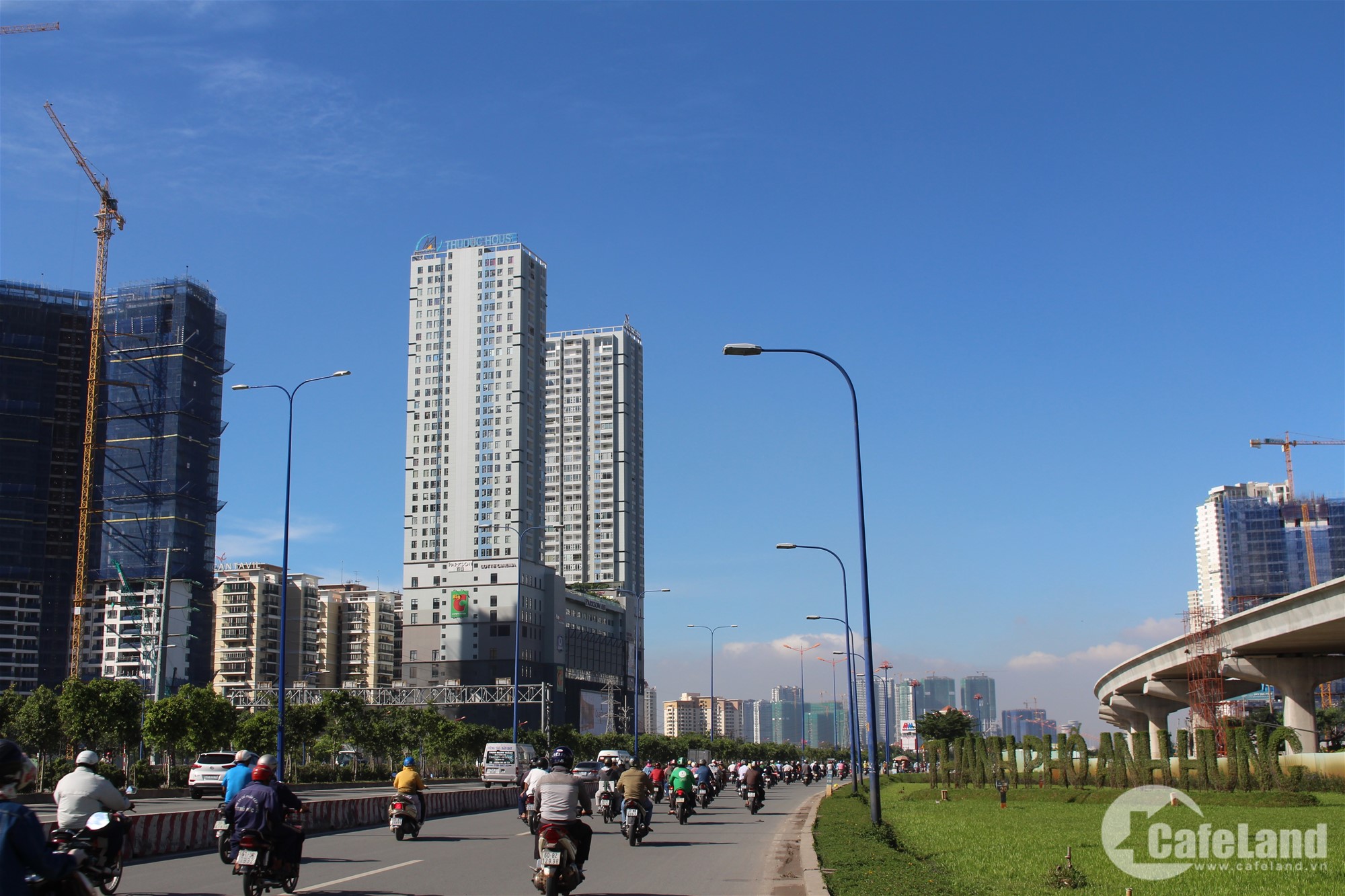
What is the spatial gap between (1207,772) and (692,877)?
29.1 m

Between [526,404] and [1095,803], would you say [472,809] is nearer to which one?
[1095,803]

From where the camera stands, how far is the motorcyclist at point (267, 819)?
42.1 ft

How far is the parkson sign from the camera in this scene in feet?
125

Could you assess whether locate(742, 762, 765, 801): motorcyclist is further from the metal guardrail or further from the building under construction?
the building under construction

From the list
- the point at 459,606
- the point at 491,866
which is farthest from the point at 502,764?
the point at 459,606

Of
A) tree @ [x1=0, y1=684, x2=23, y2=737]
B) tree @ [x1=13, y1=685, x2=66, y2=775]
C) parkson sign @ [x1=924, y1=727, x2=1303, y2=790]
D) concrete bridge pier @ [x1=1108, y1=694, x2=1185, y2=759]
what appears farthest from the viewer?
concrete bridge pier @ [x1=1108, y1=694, x2=1185, y2=759]

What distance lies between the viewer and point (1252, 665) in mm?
56688

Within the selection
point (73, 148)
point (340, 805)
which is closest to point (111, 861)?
point (340, 805)

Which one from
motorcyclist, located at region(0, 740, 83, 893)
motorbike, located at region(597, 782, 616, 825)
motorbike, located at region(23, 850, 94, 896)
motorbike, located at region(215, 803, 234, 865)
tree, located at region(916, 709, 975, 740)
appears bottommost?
tree, located at region(916, 709, 975, 740)

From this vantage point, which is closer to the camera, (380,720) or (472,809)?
(472,809)

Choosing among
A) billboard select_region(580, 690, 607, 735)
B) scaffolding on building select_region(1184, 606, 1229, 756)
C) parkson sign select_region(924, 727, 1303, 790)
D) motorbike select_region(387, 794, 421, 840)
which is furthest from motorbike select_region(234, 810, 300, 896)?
billboard select_region(580, 690, 607, 735)

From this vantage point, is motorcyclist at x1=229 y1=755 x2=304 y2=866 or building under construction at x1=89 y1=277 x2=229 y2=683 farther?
building under construction at x1=89 y1=277 x2=229 y2=683

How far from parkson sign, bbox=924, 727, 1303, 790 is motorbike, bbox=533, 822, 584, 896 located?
32029 millimetres

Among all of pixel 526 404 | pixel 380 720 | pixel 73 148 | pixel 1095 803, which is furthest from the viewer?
pixel 526 404
